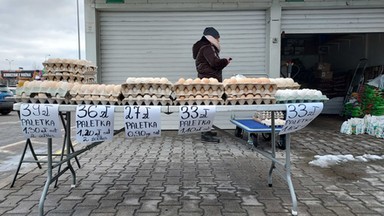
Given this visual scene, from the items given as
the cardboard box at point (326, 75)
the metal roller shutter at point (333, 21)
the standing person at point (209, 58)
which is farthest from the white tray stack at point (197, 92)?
the cardboard box at point (326, 75)

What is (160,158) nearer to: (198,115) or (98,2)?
(198,115)

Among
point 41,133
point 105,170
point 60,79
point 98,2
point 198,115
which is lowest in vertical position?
point 105,170

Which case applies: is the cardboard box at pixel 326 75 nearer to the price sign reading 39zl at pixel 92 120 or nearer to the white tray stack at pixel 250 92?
the white tray stack at pixel 250 92

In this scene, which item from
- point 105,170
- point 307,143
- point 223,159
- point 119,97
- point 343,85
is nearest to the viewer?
point 119,97

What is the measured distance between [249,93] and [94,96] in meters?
1.56

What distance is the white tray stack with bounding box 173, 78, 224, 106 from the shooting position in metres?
3.12

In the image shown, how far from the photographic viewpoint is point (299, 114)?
3131 mm

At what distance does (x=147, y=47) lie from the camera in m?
8.55

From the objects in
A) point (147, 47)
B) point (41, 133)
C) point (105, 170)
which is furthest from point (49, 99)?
point (147, 47)

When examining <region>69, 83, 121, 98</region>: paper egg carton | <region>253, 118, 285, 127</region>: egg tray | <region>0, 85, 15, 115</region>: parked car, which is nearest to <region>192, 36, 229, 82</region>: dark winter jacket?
<region>253, 118, 285, 127</region>: egg tray

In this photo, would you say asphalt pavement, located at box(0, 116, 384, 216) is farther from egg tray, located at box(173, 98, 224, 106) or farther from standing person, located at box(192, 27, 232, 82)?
standing person, located at box(192, 27, 232, 82)

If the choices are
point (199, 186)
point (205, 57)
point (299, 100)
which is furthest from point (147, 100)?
point (205, 57)

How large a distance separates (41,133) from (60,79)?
3.05 feet

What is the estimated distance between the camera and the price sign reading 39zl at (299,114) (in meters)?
3.11
